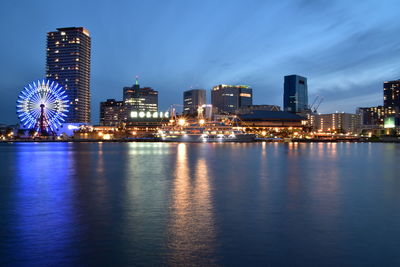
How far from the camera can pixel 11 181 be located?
3000 cm

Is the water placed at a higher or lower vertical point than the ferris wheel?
lower

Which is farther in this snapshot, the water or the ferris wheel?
the ferris wheel

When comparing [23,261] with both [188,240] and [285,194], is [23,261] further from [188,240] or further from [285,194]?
[285,194]

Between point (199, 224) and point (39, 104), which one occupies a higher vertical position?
point (39, 104)

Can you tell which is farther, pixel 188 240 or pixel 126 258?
pixel 188 240

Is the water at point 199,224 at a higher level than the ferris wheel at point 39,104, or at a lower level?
lower

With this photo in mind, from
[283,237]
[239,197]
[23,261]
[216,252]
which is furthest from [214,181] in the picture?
[23,261]

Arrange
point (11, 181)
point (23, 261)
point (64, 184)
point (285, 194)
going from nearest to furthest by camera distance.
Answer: point (23, 261), point (285, 194), point (64, 184), point (11, 181)

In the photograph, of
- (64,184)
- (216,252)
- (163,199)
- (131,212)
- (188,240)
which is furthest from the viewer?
(64,184)

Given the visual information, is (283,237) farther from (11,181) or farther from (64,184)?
(11,181)

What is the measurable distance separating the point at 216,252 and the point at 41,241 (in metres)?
6.28

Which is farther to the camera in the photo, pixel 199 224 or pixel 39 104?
pixel 39 104

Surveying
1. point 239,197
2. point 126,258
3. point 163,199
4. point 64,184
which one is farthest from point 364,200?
point 64,184

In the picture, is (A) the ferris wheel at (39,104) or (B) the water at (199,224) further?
(A) the ferris wheel at (39,104)
